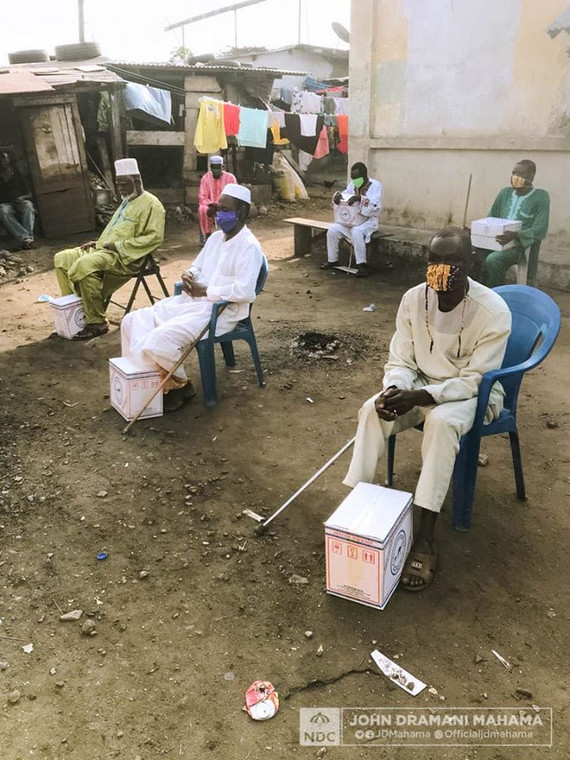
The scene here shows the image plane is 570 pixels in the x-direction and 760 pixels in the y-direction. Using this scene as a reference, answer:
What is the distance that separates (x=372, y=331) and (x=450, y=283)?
3574 mm

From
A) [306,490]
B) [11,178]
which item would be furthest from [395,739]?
[11,178]

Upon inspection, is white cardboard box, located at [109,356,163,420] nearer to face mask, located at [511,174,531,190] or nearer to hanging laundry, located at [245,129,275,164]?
face mask, located at [511,174,531,190]

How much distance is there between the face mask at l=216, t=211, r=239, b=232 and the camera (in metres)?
4.73

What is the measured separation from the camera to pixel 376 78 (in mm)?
9219

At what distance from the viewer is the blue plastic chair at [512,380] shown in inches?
117

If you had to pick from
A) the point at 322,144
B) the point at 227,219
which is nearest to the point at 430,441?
the point at 227,219

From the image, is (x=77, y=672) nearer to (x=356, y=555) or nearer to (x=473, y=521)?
(x=356, y=555)

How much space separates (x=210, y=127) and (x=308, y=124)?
10.4ft

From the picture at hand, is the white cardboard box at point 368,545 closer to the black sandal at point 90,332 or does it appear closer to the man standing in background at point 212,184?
the black sandal at point 90,332

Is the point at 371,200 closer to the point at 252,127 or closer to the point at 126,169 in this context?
the point at 126,169

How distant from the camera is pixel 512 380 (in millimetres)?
3217

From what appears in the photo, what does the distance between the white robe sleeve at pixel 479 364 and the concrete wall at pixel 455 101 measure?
221 inches

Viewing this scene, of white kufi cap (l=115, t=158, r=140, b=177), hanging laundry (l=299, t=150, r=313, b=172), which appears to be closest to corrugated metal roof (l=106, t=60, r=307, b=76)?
hanging laundry (l=299, t=150, r=313, b=172)

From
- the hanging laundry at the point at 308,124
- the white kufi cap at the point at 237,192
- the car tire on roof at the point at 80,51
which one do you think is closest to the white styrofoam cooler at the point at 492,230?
the white kufi cap at the point at 237,192
